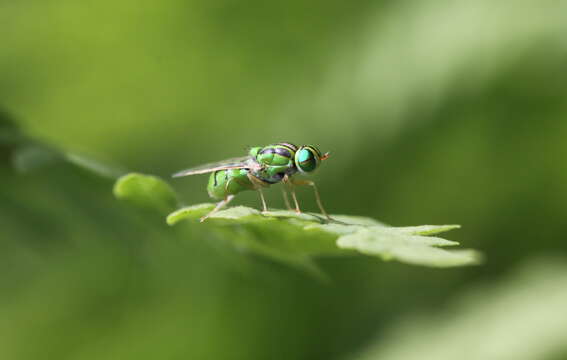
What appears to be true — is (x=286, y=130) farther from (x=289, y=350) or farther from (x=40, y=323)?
(x=40, y=323)

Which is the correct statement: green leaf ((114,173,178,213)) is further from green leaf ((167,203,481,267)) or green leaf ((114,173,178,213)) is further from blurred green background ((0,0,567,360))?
blurred green background ((0,0,567,360))

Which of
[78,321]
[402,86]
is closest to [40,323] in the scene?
[78,321]

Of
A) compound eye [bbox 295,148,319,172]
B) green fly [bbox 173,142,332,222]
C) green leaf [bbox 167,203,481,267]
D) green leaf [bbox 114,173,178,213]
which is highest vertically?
green fly [bbox 173,142,332,222]

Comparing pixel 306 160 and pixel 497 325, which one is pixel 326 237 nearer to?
pixel 306 160

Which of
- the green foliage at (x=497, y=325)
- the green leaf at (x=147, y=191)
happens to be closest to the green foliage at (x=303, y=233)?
the green leaf at (x=147, y=191)

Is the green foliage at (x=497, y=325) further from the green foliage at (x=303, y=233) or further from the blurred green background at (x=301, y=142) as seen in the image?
the green foliage at (x=303, y=233)

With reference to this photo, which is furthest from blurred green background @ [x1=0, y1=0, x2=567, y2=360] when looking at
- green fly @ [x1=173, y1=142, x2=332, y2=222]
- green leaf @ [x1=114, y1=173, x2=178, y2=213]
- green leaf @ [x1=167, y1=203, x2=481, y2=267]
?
green leaf @ [x1=167, y1=203, x2=481, y2=267]
